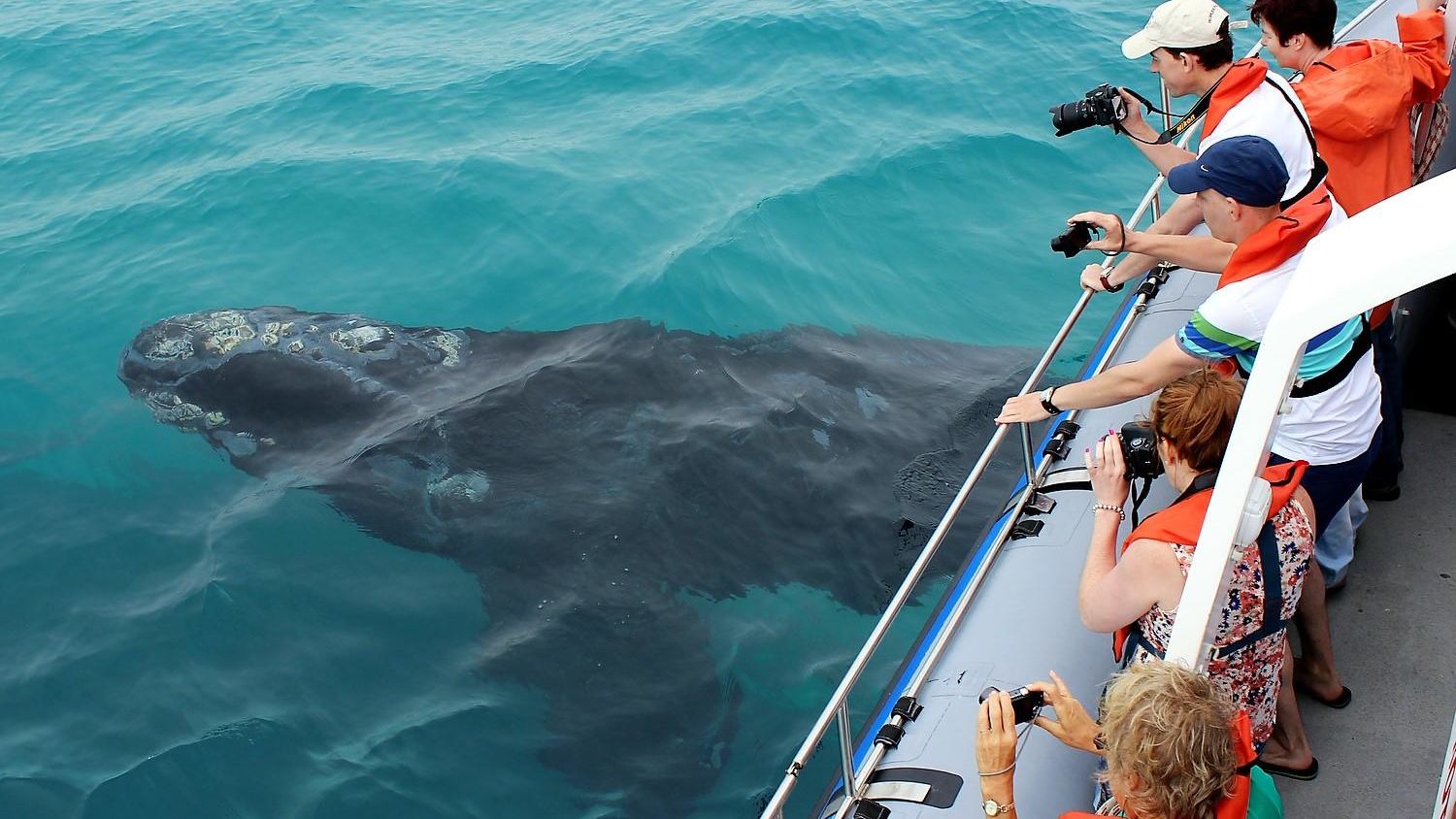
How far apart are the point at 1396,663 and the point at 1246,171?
83.1 inches

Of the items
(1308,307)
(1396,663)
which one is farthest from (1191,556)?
(1396,663)

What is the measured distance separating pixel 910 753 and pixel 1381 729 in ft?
5.63

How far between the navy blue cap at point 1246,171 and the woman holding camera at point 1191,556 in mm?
728

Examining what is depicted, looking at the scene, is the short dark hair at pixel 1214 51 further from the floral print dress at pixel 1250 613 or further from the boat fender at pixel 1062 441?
the floral print dress at pixel 1250 613

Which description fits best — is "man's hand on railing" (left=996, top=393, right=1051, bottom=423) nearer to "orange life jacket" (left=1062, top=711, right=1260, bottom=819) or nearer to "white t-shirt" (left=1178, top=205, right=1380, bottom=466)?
"white t-shirt" (left=1178, top=205, right=1380, bottom=466)

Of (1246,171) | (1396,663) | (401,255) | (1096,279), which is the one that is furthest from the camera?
(401,255)

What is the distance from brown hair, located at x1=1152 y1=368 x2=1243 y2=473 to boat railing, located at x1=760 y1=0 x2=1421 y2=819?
1.08 metres

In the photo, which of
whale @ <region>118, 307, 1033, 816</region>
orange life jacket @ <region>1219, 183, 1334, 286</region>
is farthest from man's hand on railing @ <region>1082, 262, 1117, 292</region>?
whale @ <region>118, 307, 1033, 816</region>

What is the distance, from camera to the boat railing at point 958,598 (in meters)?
3.57

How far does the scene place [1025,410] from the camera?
14.3ft

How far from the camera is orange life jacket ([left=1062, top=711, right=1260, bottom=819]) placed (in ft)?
8.66

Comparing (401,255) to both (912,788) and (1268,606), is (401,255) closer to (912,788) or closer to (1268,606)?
(912,788)

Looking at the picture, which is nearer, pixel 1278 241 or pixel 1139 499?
pixel 1278 241

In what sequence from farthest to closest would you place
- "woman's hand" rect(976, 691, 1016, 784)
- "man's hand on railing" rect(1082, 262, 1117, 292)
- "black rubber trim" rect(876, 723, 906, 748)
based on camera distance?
1. "man's hand on railing" rect(1082, 262, 1117, 292)
2. "black rubber trim" rect(876, 723, 906, 748)
3. "woman's hand" rect(976, 691, 1016, 784)
